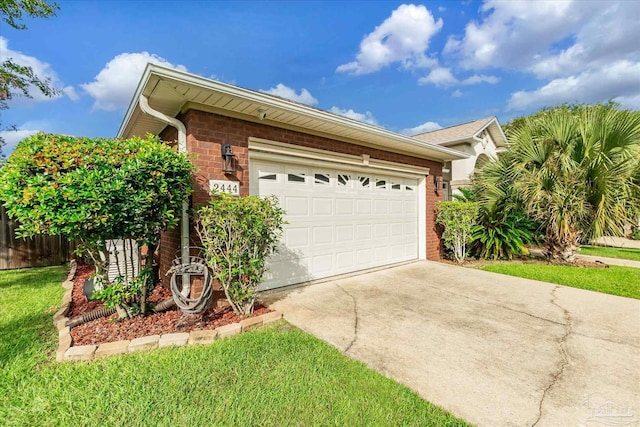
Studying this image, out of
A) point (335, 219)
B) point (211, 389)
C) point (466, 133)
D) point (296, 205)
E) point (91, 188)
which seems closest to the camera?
point (211, 389)

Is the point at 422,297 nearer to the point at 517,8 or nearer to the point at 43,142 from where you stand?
the point at 43,142

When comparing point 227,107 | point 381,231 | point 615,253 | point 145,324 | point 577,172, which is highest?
point 227,107

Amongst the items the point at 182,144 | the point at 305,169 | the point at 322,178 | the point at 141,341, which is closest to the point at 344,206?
the point at 322,178

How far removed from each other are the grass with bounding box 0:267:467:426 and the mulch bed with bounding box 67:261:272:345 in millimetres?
334

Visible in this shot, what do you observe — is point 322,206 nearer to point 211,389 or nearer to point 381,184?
point 381,184

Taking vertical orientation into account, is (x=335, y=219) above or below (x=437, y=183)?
below

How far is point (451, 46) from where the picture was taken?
11.0 m

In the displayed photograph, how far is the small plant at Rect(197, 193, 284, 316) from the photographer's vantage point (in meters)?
3.42

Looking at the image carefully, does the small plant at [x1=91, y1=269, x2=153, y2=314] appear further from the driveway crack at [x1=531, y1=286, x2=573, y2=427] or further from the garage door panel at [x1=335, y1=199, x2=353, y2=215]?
the driveway crack at [x1=531, y1=286, x2=573, y2=427]

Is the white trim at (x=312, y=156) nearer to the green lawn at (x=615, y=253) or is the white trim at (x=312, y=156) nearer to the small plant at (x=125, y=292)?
the small plant at (x=125, y=292)

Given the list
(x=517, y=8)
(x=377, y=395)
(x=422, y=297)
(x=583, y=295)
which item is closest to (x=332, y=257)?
(x=422, y=297)

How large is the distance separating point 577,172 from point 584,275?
2.32m

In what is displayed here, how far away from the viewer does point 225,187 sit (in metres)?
4.13

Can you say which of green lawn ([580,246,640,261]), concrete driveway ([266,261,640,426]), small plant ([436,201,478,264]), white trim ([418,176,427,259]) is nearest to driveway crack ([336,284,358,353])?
concrete driveway ([266,261,640,426])
